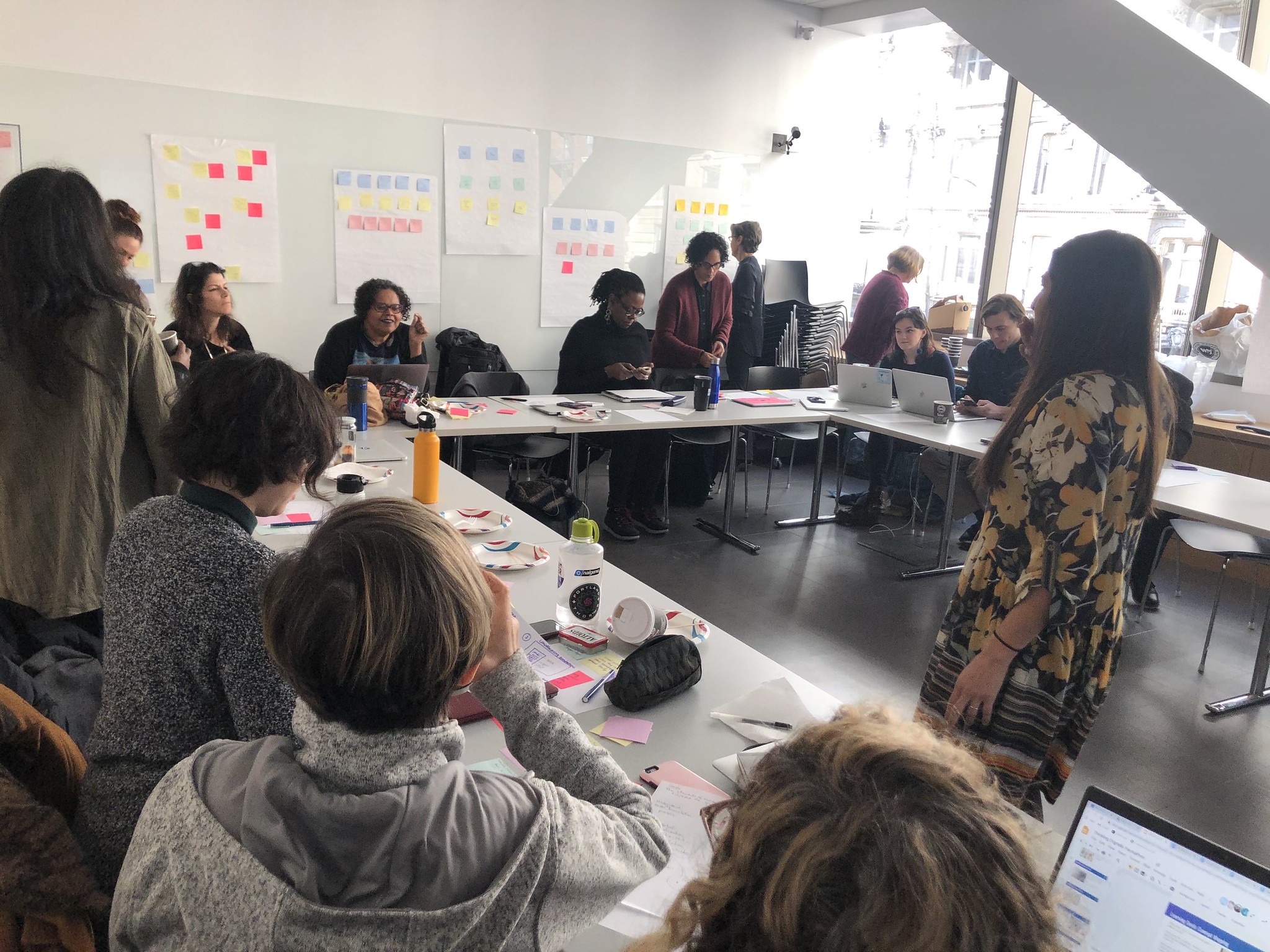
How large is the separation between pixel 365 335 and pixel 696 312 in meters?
2.12

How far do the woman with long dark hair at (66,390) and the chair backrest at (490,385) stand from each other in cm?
253

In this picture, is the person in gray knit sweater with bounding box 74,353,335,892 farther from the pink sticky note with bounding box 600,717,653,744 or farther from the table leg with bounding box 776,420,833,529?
the table leg with bounding box 776,420,833,529

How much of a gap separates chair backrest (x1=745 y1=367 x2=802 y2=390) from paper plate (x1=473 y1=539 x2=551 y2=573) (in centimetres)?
351

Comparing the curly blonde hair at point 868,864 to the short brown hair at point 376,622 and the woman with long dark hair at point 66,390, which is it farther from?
the woman with long dark hair at point 66,390

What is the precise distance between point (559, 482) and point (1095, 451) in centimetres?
266

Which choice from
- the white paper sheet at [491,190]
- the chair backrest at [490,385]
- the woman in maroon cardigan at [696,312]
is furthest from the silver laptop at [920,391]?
the white paper sheet at [491,190]

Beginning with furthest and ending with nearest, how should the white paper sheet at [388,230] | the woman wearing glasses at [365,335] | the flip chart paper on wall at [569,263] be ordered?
1. the flip chart paper on wall at [569,263]
2. the white paper sheet at [388,230]
3. the woman wearing glasses at [365,335]

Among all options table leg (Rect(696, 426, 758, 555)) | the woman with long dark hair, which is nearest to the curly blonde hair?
the woman with long dark hair

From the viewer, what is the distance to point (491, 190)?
5.70 m

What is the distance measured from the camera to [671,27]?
611cm

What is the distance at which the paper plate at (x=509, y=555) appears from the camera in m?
2.14

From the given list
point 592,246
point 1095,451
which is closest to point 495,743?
point 1095,451

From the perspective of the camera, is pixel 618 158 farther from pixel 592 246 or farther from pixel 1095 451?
pixel 1095 451

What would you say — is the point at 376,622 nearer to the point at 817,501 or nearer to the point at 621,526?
the point at 621,526
